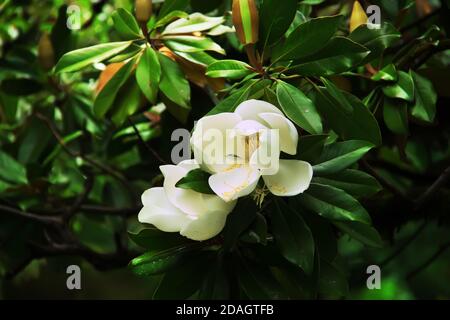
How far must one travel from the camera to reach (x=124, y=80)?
1.11 metres

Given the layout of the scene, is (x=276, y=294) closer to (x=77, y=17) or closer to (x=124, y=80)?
(x=124, y=80)

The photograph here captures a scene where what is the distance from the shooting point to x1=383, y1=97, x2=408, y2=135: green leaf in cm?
103

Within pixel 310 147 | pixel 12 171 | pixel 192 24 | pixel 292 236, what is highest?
pixel 192 24

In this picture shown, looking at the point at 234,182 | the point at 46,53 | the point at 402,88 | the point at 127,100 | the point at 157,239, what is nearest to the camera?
the point at 234,182

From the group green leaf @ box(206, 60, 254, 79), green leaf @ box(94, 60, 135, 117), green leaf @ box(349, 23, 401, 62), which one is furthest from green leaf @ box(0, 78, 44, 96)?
green leaf @ box(349, 23, 401, 62)

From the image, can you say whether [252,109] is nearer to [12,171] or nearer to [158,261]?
[158,261]

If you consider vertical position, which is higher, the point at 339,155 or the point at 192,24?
the point at 192,24

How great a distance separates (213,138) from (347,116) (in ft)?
0.72

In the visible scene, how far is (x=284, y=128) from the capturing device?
0.80 m

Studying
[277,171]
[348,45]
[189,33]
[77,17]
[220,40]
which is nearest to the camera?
[277,171]

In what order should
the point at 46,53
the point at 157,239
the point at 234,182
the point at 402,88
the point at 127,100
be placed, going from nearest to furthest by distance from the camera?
the point at 234,182 < the point at 157,239 < the point at 402,88 < the point at 127,100 < the point at 46,53

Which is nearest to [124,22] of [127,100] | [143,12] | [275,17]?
[143,12]
